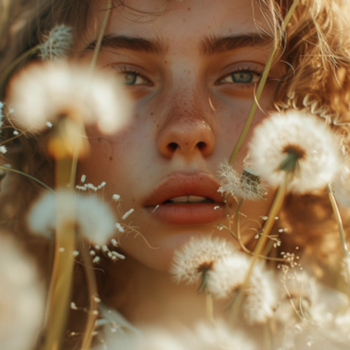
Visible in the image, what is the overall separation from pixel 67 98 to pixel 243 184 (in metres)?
0.40

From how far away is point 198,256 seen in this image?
2.70ft

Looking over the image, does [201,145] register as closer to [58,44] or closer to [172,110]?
[172,110]

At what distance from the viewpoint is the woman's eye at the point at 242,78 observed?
96cm

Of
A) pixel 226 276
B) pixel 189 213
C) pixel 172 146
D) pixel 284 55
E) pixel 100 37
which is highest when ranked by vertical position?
pixel 284 55

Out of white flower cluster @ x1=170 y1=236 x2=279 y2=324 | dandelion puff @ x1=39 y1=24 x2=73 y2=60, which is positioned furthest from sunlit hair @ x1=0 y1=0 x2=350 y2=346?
white flower cluster @ x1=170 y1=236 x2=279 y2=324

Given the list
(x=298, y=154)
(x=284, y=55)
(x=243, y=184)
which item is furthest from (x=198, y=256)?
(x=284, y=55)

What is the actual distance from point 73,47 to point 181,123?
0.32 m

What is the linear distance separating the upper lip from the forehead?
0.29 metres

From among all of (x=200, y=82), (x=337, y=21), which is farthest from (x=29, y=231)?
(x=337, y=21)

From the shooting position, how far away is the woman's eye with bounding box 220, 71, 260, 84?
956 millimetres

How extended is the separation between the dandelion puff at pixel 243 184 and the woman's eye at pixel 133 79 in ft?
0.96

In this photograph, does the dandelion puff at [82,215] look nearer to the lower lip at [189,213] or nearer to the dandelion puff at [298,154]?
the lower lip at [189,213]

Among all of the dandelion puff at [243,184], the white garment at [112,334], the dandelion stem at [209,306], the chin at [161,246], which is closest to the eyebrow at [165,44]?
the dandelion puff at [243,184]

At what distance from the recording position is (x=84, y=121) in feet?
2.99
